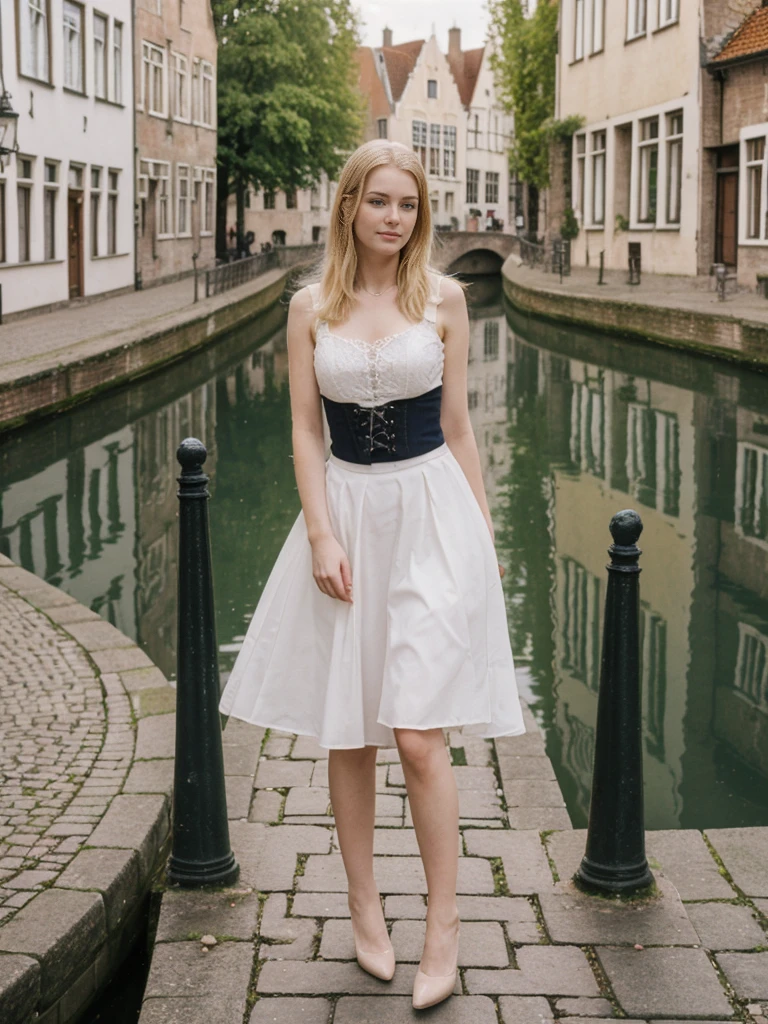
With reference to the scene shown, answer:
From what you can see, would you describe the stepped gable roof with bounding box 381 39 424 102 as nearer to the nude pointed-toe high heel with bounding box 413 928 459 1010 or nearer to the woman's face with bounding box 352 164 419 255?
the woman's face with bounding box 352 164 419 255

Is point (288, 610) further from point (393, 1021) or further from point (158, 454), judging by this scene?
point (158, 454)

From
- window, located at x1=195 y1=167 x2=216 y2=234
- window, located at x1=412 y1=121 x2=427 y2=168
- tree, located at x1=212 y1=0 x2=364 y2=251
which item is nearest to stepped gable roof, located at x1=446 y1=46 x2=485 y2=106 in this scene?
window, located at x1=412 y1=121 x2=427 y2=168

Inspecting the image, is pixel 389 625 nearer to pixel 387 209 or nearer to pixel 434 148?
pixel 387 209

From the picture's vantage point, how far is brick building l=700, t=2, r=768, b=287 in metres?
27.1

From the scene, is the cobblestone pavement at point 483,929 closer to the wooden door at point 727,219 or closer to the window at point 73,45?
the window at point 73,45

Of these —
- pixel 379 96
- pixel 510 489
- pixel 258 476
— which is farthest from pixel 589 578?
pixel 379 96

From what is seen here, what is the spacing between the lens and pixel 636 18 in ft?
110

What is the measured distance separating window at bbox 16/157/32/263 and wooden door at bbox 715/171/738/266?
45.9 feet

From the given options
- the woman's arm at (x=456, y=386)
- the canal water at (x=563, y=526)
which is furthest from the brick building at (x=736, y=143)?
the woman's arm at (x=456, y=386)

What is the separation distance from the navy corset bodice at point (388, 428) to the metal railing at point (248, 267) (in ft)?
51.9

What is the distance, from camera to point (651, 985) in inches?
123

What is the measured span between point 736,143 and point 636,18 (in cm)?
640

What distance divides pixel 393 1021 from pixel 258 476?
9.37 meters

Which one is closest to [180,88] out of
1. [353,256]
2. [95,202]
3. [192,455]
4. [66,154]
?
[95,202]
